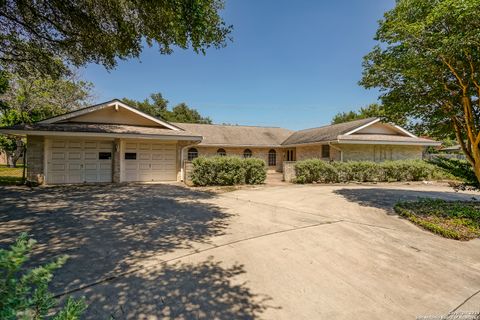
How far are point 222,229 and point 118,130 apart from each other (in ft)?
34.2

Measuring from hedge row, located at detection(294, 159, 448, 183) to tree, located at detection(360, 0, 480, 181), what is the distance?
7.35m

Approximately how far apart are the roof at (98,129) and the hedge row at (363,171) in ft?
24.5

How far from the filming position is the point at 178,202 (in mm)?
9898

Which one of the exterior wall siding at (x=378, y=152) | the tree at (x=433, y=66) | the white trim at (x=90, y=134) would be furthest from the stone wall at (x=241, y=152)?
the tree at (x=433, y=66)

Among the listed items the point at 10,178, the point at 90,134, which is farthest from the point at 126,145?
the point at 10,178

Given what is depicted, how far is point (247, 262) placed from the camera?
4539 mm

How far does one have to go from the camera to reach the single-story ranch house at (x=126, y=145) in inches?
535

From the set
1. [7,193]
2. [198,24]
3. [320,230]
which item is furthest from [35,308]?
[7,193]

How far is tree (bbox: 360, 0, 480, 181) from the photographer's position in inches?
242

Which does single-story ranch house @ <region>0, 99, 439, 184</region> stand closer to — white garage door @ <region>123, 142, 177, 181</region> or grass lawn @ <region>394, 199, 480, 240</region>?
white garage door @ <region>123, 142, 177, 181</region>

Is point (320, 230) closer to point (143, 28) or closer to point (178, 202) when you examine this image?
point (178, 202)

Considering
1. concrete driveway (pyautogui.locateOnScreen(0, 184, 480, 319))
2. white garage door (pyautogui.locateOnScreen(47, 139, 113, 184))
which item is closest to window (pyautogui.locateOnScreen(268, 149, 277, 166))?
white garage door (pyautogui.locateOnScreen(47, 139, 113, 184))

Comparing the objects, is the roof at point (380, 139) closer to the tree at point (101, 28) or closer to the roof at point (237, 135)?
the roof at point (237, 135)

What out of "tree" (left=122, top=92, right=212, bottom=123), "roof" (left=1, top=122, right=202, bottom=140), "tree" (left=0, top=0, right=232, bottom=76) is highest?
"tree" (left=122, top=92, right=212, bottom=123)
